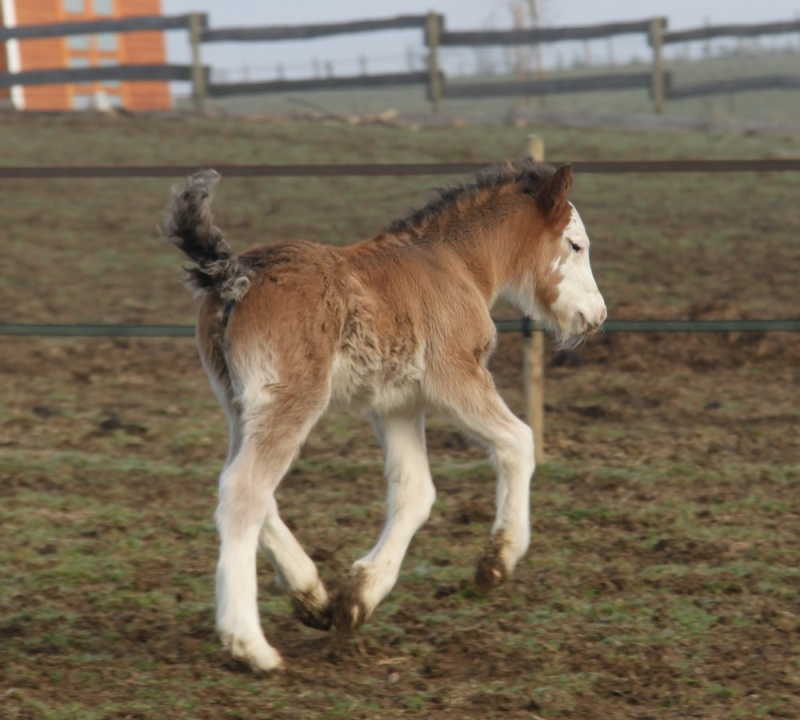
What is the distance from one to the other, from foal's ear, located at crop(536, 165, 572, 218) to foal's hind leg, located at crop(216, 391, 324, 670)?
1185 mm

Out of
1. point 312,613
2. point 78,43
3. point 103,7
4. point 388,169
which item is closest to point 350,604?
point 312,613

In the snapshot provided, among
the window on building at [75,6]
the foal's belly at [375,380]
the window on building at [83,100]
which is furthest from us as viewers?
the window on building at [75,6]

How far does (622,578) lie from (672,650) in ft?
2.35

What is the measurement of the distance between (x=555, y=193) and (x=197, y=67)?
Answer: 14.6 meters

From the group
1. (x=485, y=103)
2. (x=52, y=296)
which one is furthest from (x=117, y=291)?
(x=485, y=103)

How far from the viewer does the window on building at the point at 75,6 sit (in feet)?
73.3

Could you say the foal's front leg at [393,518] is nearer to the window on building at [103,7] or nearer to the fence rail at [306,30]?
the fence rail at [306,30]

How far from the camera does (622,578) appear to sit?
4.59 m

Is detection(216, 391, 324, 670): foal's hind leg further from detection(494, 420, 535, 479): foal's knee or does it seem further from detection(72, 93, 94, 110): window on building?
detection(72, 93, 94, 110): window on building

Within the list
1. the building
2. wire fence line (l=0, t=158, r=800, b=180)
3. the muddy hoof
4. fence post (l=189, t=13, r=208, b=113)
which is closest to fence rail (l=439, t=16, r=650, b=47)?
fence post (l=189, t=13, r=208, b=113)

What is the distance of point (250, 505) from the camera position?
3518 millimetres

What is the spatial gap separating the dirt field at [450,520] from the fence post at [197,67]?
675 centimetres

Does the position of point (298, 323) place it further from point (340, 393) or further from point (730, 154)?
point (730, 154)

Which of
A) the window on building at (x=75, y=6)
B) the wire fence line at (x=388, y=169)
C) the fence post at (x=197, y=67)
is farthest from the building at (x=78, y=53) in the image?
the wire fence line at (x=388, y=169)
